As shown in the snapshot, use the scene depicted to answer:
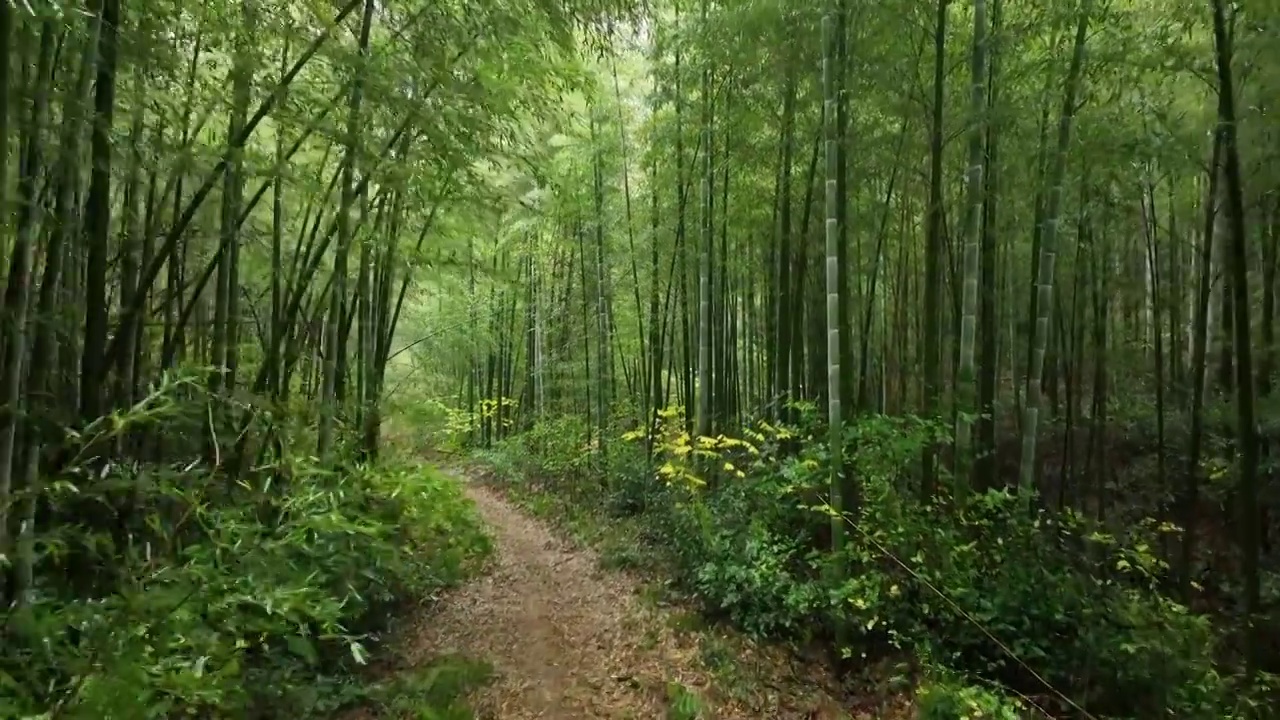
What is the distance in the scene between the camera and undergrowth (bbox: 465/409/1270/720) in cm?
365

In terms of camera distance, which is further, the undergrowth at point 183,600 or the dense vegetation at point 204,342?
the dense vegetation at point 204,342

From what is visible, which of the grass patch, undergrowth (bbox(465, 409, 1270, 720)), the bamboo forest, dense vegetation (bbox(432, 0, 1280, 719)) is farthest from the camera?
dense vegetation (bbox(432, 0, 1280, 719))

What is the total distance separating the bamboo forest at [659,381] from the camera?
2162 mm

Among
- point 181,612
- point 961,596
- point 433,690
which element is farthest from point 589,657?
point 181,612

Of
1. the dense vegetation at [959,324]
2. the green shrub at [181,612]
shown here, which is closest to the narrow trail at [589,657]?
the dense vegetation at [959,324]

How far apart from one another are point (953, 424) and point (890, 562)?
97 centimetres

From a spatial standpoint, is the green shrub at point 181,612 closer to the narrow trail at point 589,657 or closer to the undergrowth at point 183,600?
the undergrowth at point 183,600

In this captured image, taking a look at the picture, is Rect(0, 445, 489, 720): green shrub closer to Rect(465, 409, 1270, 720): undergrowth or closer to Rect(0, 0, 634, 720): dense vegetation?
Rect(0, 0, 634, 720): dense vegetation

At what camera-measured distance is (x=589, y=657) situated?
4.28 meters

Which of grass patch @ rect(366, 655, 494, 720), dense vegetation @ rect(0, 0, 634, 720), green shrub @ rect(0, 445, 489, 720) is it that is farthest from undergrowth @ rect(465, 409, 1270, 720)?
green shrub @ rect(0, 445, 489, 720)

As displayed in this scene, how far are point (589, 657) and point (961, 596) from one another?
7.19 feet

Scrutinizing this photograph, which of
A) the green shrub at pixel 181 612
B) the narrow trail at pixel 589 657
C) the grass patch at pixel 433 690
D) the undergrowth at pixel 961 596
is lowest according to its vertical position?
the narrow trail at pixel 589 657

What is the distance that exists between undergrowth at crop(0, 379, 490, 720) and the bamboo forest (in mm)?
Answer: 16

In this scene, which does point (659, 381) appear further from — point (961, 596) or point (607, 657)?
point (961, 596)
